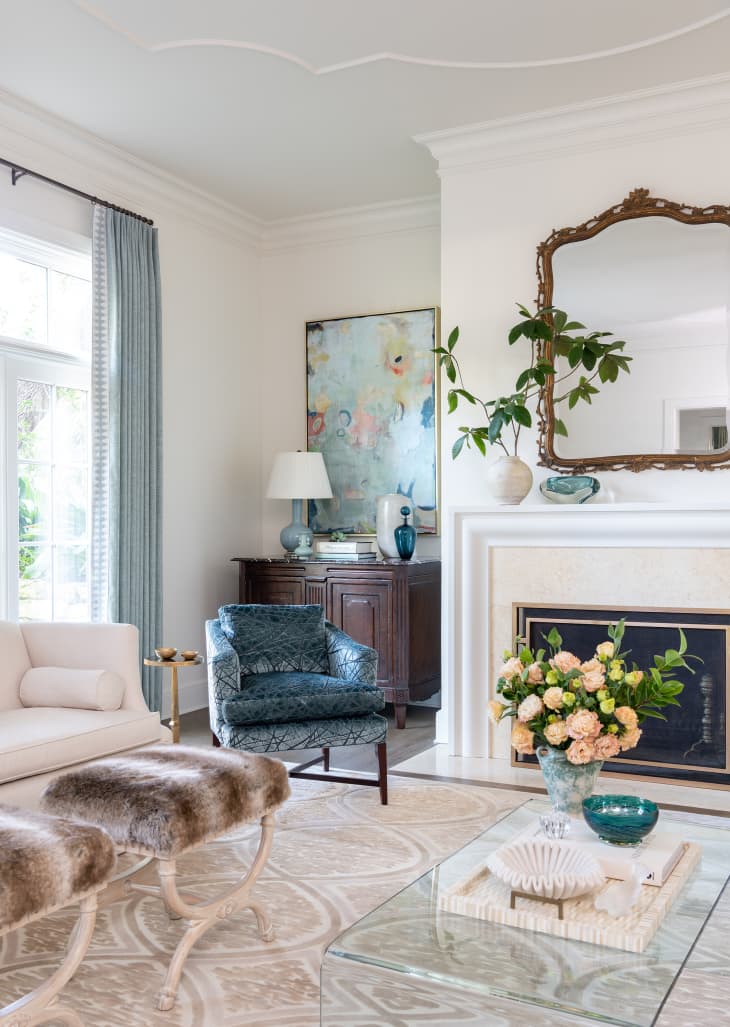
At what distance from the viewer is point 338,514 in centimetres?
565

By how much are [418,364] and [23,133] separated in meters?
2.40

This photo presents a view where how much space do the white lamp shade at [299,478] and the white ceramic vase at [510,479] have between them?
1.35m

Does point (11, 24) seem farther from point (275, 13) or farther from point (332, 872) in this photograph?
point (332, 872)

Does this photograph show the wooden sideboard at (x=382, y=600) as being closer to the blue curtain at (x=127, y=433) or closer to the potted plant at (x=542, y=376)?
the blue curtain at (x=127, y=433)

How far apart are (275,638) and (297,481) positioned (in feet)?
Result: 5.35

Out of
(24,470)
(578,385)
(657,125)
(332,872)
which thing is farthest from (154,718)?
(657,125)

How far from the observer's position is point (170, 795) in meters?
2.20

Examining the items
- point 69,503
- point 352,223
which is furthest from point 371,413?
point 69,503

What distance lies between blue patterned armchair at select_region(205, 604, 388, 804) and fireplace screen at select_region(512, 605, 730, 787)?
3.86ft

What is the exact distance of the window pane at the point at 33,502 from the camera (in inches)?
170

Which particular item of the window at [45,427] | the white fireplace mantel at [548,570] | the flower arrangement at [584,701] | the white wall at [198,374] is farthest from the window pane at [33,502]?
the flower arrangement at [584,701]

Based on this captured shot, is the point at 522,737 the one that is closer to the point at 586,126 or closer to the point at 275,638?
the point at 275,638

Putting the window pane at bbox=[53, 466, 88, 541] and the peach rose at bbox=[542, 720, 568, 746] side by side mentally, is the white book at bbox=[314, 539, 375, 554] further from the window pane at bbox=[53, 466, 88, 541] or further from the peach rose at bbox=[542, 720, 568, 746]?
the peach rose at bbox=[542, 720, 568, 746]

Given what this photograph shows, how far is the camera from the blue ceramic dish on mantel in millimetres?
4176
